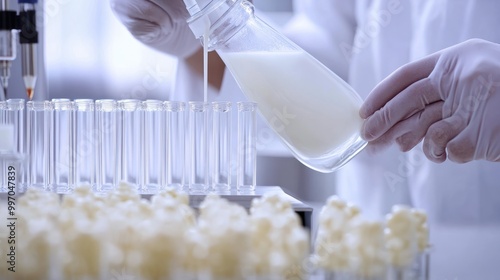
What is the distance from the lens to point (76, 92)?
2346 millimetres

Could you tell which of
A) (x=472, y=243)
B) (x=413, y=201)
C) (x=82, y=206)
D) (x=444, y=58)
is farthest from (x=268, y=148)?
(x=82, y=206)

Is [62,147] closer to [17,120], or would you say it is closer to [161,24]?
[17,120]

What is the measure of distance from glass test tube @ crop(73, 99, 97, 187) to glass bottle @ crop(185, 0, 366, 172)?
0.82ft

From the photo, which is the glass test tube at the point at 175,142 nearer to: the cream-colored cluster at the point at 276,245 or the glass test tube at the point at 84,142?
the glass test tube at the point at 84,142

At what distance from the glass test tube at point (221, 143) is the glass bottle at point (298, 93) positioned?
0.08 m

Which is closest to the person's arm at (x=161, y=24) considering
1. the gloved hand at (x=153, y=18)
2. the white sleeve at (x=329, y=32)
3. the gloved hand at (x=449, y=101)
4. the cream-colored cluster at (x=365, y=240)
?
the gloved hand at (x=153, y=18)

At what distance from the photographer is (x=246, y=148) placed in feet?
3.54

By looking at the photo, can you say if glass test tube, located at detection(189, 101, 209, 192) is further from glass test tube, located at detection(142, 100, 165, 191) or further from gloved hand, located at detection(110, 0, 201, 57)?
gloved hand, located at detection(110, 0, 201, 57)

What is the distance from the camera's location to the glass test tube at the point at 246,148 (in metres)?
1.05

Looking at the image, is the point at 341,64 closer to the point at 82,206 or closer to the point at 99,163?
the point at 99,163

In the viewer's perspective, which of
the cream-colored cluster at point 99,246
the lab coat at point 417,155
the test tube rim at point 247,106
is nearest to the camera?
the cream-colored cluster at point 99,246

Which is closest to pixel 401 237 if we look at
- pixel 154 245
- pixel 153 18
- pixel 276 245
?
pixel 276 245

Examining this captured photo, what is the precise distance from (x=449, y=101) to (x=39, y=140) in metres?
0.66

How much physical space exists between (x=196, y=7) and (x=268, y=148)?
62.9 inches
